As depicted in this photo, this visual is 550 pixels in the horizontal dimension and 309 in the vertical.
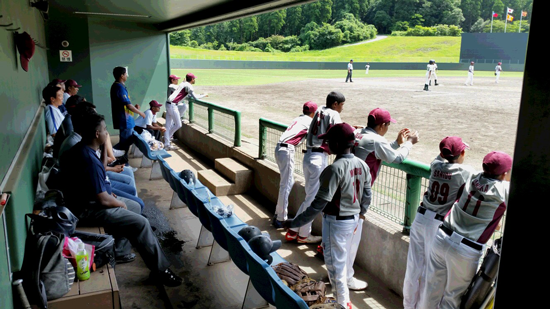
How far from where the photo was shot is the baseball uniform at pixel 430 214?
3559 mm

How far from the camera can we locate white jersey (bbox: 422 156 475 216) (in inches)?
139

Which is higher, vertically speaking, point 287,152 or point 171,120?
point 287,152

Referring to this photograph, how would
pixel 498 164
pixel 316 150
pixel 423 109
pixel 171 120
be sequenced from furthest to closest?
pixel 423 109 < pixel 171 120 < pixel 316 150 < pixel 498 164

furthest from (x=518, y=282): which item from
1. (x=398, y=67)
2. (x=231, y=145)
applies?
(x=398, y=67)

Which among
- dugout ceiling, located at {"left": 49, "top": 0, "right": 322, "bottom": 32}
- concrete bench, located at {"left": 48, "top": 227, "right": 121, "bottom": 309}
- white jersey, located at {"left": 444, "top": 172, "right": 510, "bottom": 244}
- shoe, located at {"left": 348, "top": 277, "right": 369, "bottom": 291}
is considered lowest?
shoe, located at {"left": 348, "top": 277, "right": 369, "bottom": 291}

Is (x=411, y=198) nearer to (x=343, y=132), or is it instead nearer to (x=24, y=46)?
(x=343, y=132)

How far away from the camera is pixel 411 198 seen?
4453 mm

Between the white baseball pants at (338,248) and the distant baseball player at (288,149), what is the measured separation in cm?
203

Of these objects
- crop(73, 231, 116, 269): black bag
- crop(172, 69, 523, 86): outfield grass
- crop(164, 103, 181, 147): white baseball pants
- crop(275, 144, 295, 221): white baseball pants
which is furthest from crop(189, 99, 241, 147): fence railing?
crop(172, 69, 523, 86): outfield grass

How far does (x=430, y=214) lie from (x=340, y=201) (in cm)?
77

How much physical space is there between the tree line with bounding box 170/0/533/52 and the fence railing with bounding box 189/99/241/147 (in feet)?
200

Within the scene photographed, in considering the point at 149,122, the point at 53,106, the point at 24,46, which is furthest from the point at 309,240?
the point at 149,122

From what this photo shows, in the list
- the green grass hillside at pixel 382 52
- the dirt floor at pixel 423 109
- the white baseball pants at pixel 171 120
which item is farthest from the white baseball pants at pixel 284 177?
the green grass hillside at pixel 382 52

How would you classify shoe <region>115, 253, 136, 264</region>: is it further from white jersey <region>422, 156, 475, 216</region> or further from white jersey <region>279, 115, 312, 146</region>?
white jersey <region>422, 156, 475, 216</region>
